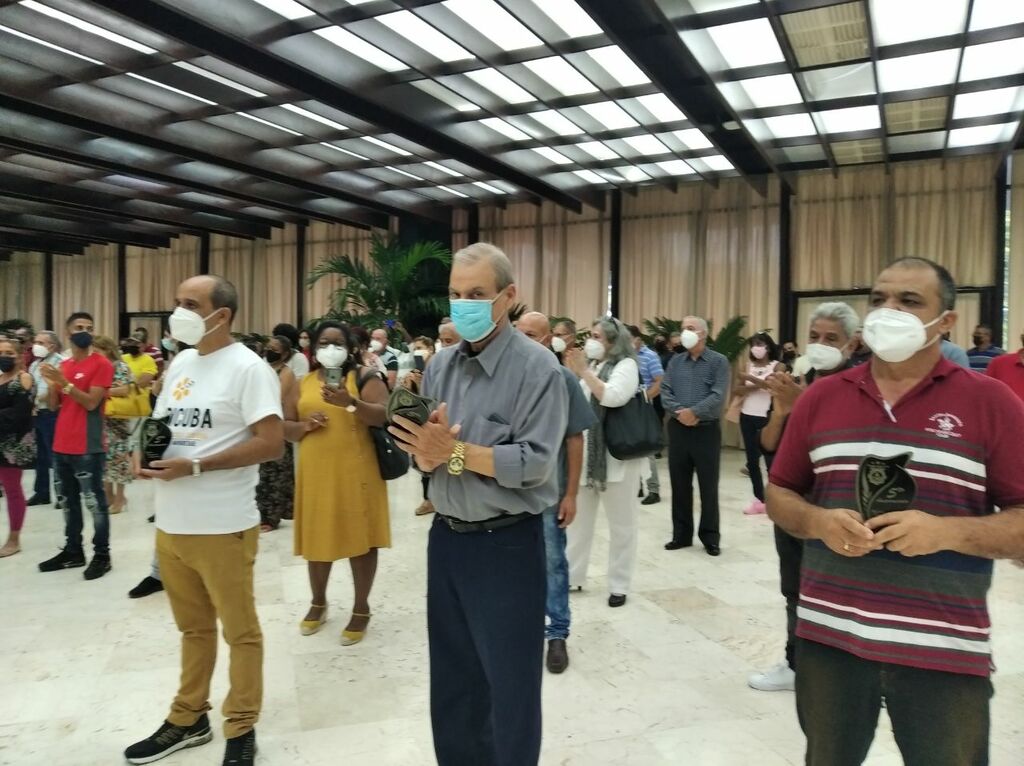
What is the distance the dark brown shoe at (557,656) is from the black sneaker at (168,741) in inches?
53.0

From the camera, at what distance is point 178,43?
5.82 metres

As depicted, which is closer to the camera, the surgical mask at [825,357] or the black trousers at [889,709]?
the black trousers at [889,709]

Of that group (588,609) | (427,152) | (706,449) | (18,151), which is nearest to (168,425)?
(588,609)

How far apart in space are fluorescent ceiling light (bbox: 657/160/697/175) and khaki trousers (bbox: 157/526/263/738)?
335 inches

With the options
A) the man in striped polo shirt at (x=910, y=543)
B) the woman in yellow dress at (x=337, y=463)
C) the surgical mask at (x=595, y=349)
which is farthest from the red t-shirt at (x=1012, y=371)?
the woman in yellow dress at (x=337, y=463)

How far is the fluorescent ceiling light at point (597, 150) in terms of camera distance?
347 inches

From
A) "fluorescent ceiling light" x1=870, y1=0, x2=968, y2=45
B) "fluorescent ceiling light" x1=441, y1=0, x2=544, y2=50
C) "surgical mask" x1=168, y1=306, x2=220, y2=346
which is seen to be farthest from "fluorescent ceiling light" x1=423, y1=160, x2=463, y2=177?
"surgical mask" x1=168, y1=306, x2=220, y2=346

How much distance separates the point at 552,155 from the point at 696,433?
5.42m

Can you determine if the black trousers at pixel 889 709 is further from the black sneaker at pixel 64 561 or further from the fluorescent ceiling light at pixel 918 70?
the fluorescent ceiling light at pixel 918 70

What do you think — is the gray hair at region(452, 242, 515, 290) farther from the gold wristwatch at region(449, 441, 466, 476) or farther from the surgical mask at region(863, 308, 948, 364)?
the surgical mask at region(863, 308, 948, 364)

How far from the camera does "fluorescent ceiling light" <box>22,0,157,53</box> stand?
17.9 feet

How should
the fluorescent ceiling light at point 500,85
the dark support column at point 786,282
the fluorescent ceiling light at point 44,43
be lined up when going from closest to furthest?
1. the fluorescent ceiling light at point 44,43
2. the fluorescent ceiling light at point 500,85
3. the dark support column at point 786,282

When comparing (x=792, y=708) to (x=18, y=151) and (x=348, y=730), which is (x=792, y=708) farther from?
(x=18, y=151)

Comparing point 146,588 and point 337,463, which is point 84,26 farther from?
point 337,463
